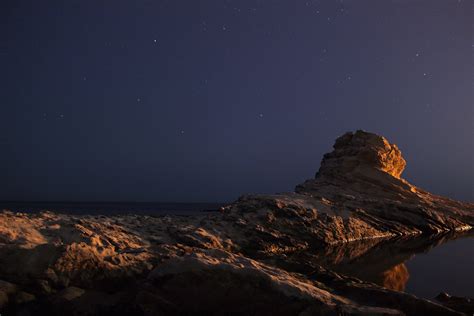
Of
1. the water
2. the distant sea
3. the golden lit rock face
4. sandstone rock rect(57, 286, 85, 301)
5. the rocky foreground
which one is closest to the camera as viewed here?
the rocky foreground

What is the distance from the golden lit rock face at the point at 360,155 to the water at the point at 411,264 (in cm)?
1609

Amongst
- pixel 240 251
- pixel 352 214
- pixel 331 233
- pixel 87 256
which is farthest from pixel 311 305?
pixel 352 214

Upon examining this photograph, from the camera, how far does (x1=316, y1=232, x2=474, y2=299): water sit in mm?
12797

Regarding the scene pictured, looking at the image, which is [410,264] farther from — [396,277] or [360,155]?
[360,155]

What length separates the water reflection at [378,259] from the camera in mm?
13781

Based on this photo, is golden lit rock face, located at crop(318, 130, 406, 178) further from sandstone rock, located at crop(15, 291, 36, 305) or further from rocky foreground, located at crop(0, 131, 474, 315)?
sandstone rock, located at crop(15, 291, 36, 305)

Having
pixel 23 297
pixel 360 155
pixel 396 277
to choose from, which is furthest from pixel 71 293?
pixel 360 155

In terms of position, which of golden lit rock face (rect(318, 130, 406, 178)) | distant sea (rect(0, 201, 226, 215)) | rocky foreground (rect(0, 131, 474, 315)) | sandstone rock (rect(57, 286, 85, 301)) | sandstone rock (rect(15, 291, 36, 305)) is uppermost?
golden lit rock face (rect(318, 130, 406, 178))

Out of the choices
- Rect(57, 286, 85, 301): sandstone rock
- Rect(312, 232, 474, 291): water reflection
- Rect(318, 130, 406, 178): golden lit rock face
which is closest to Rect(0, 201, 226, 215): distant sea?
Rect(318, 130, 406, 178): golden lit rock face

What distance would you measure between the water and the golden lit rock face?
1609 centimetres

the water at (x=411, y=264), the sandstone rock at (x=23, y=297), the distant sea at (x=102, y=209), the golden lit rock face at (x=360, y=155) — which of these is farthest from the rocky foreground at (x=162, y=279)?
the distant sea at (x=102, y=209)

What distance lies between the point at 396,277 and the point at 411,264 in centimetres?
331

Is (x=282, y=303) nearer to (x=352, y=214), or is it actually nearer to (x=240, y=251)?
(x=240, y=251)

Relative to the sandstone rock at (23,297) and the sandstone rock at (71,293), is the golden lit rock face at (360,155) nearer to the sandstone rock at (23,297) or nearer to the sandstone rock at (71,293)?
the sandstone rock at (71,293)
